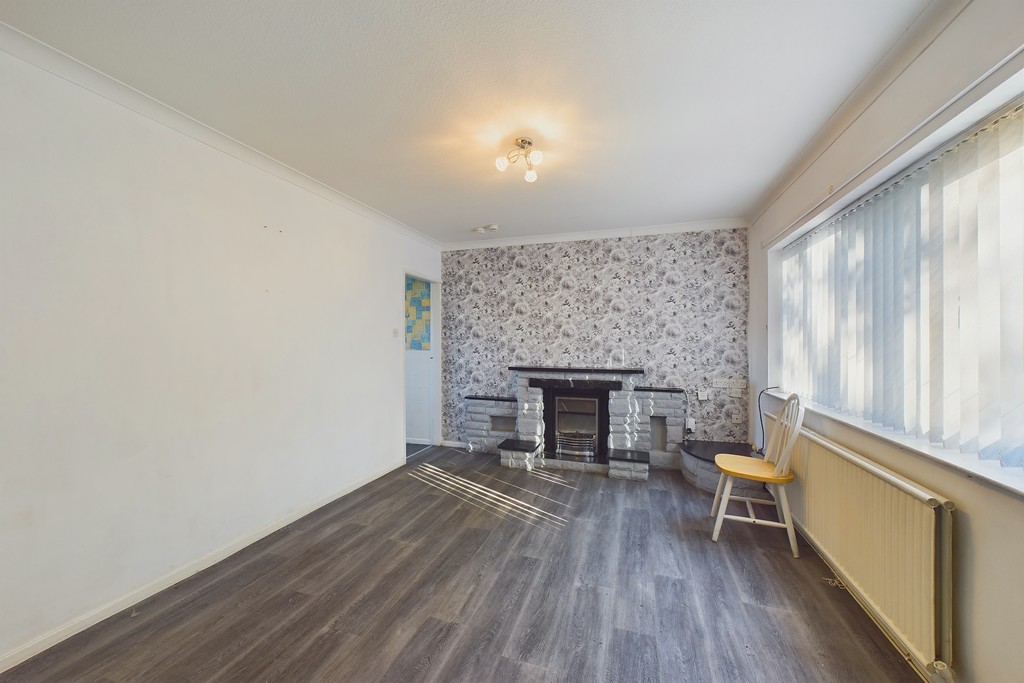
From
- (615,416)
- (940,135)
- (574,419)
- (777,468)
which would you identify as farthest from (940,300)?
(574,419)

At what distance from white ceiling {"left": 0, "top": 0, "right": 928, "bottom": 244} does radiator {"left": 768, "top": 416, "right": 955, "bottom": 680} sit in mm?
1819

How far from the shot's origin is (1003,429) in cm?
128

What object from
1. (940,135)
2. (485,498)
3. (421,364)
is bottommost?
(485,498)

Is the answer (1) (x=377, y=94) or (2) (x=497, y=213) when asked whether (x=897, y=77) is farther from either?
(2) (x=497, y=213)

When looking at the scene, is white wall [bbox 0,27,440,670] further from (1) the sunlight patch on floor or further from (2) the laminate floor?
(1) the sunlight patch on floor

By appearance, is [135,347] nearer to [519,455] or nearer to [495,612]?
[495,612]

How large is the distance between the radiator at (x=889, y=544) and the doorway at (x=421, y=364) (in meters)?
3.84

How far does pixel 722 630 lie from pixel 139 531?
2.87m

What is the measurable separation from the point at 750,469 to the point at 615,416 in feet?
5.19

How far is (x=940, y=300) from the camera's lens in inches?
61.4

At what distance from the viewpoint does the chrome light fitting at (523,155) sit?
2279 millimetres

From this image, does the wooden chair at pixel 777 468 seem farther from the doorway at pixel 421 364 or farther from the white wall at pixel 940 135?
the doorway at pixel 421 364

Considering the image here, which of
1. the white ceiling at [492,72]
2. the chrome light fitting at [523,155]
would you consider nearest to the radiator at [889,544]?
the white ceiling at [492,72]

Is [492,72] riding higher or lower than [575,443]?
higher
